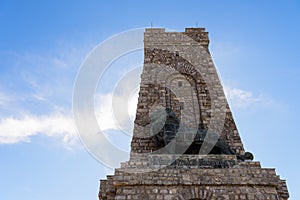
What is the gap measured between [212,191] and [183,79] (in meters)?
6.28

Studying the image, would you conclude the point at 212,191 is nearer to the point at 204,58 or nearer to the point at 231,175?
the point at 231,175

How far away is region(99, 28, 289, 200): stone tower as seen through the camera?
25.7 ft

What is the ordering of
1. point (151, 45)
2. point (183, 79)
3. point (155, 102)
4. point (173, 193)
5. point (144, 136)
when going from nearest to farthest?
point (173, 193) < point (144, 136) < point (155, 102) < point (183, 79) < point (151, 45)

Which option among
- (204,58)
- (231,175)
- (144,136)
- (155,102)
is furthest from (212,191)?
(204,58)

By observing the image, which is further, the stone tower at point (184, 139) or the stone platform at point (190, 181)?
the stone tower at point (184, 139)

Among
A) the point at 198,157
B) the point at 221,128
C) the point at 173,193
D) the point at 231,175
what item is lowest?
the point at 173,193

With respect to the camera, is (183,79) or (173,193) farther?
(183,79)

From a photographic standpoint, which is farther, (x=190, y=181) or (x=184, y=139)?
(x=184, y=139)

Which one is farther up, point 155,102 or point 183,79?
point 183,79

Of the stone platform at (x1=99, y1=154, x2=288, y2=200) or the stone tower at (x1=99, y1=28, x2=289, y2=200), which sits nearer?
the stone platform at (x1=99, y1=154, x2=288, y2=200)

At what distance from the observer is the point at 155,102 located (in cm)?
1176

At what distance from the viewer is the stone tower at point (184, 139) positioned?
7.82m

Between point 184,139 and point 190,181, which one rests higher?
point 184,139

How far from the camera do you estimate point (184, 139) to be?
9.33 meters
